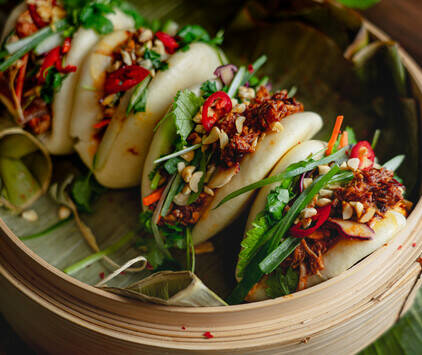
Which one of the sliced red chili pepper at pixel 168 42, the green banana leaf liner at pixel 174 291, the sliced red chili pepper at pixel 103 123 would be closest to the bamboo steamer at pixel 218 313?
the green banana leaf liner at pixel 174 291

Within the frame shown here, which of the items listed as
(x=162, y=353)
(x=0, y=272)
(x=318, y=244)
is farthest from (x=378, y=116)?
(x=0, y=272)

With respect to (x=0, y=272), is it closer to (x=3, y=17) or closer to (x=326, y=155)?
(x=326, y=155)

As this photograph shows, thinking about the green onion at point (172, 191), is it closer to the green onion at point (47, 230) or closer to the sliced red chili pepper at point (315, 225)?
the sliced red chili pepper at point (315, 225)

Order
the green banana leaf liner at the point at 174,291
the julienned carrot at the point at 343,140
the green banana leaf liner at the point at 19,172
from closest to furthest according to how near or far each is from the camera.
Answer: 1. the green banana leaf liner at the point at 174,291
2. the julienned carrot at the point at 343,140
3. the green banana leaf liner at the point at 19,172

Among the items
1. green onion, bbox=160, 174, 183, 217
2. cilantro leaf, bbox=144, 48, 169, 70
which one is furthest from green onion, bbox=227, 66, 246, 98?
green onion, bbox=160, 174, 183, 217

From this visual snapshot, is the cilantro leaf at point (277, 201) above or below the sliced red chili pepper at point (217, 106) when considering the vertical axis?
below

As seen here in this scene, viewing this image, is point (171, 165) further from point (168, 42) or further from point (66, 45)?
point (66, 45)
